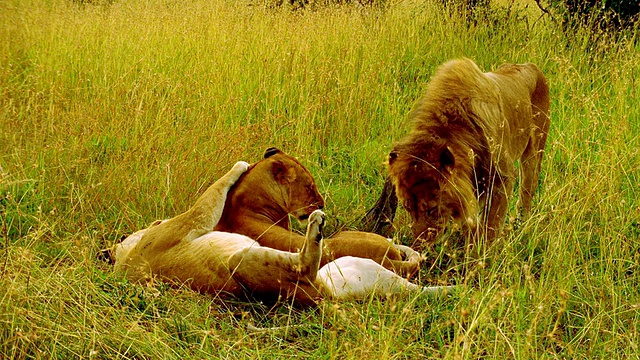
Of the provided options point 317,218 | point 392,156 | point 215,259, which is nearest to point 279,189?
point 392,156

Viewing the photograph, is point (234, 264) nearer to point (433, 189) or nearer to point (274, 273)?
point (274, 273)

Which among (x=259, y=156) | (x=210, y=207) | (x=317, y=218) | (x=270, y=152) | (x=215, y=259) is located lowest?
(x=259, y=156)

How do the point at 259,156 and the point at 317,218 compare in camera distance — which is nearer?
the point at 317,218

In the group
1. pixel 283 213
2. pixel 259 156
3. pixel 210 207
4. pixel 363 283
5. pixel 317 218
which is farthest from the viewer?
pixel 259 156

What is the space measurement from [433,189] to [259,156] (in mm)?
1956

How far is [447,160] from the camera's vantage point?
183 inches

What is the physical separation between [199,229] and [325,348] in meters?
1.31

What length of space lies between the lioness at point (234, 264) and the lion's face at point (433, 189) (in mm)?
583

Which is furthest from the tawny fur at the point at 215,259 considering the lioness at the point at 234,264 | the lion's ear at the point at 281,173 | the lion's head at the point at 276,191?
the lion's ear at the point at 281,173

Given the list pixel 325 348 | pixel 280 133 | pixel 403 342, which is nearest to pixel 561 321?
pixel 403 342

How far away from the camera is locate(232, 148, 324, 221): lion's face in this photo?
4762 mm

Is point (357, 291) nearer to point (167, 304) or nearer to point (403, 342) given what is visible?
point (403, 342)

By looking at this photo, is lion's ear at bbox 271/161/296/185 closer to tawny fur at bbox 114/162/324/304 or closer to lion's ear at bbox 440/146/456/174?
tawny fur at bbox 114/162/324/304

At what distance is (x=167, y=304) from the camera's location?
12.4 feet
